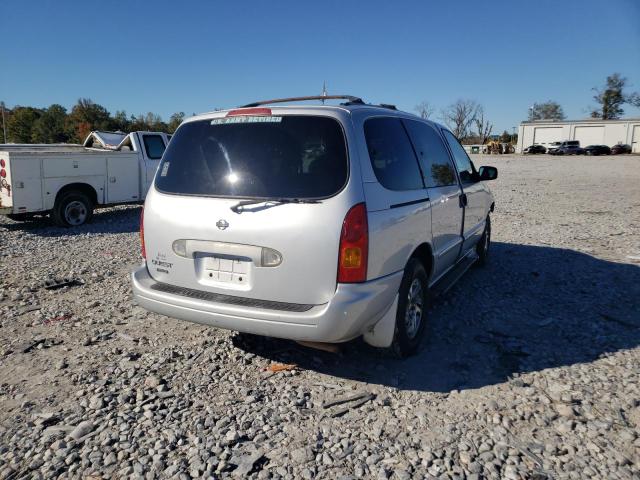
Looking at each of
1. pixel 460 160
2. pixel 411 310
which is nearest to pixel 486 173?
pixel 460 160

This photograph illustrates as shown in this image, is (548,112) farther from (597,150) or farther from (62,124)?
(62,124)

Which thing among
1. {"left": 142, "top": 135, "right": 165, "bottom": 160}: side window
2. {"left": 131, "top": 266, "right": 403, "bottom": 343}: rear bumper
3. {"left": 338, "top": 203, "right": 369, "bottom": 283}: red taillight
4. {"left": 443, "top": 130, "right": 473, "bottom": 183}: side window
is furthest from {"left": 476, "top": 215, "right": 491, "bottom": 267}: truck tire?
{"left": 142, "top": 135, "right": 165, "bottom": 160}: side window

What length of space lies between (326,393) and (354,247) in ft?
3.69

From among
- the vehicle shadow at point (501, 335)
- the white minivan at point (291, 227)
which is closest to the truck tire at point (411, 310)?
the white minivan at point (291, 227)

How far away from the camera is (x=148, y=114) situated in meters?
76.6

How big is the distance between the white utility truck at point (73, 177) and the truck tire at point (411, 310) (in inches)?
326

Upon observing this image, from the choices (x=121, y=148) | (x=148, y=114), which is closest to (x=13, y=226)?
(x=121, y=148)

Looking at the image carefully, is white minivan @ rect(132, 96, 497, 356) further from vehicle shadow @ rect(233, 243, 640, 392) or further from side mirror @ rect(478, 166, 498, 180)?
side mirror @ rect(478, 166, 498, 180)

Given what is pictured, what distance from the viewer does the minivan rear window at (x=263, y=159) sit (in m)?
3.05

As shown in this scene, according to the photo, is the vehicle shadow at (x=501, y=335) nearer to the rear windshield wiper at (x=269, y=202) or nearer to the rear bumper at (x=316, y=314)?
the rear bumper at (x=316, y=314)

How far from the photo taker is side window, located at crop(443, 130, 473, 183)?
17.4 feet

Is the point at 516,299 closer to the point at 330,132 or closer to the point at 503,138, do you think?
the point at 330,132

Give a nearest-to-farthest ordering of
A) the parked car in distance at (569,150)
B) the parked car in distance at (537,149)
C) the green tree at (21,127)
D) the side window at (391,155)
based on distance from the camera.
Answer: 1. the side window at (391,155)
2. the parked car in distance at (569,150)
3. the green tree at (21,127)
4. the parked car in distance at (537,149)

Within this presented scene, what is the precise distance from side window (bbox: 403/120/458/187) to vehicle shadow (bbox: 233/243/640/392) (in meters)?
1.39
